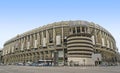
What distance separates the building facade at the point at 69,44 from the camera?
463 ft

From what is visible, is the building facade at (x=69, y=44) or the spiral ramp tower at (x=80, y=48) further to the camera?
the building facade at (x=69, y=44)

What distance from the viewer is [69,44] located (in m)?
147

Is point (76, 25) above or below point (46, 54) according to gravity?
Result: above

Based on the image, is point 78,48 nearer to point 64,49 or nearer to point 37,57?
point 64,49

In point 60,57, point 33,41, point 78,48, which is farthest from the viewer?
point 33,41

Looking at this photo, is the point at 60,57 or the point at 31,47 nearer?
the point at 60,57

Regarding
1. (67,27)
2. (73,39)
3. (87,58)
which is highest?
(67,27)

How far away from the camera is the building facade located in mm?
141125

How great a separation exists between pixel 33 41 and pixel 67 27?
42018 millimetres

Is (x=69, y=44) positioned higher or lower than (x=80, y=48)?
higher

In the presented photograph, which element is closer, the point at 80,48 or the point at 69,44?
the point at 80,48

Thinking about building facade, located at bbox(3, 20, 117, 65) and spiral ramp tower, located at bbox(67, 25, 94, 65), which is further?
building facade, located at bbox(3, 20, 117, 65)

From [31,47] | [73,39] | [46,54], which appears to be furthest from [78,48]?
[31,47]

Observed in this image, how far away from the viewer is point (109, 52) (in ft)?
587
